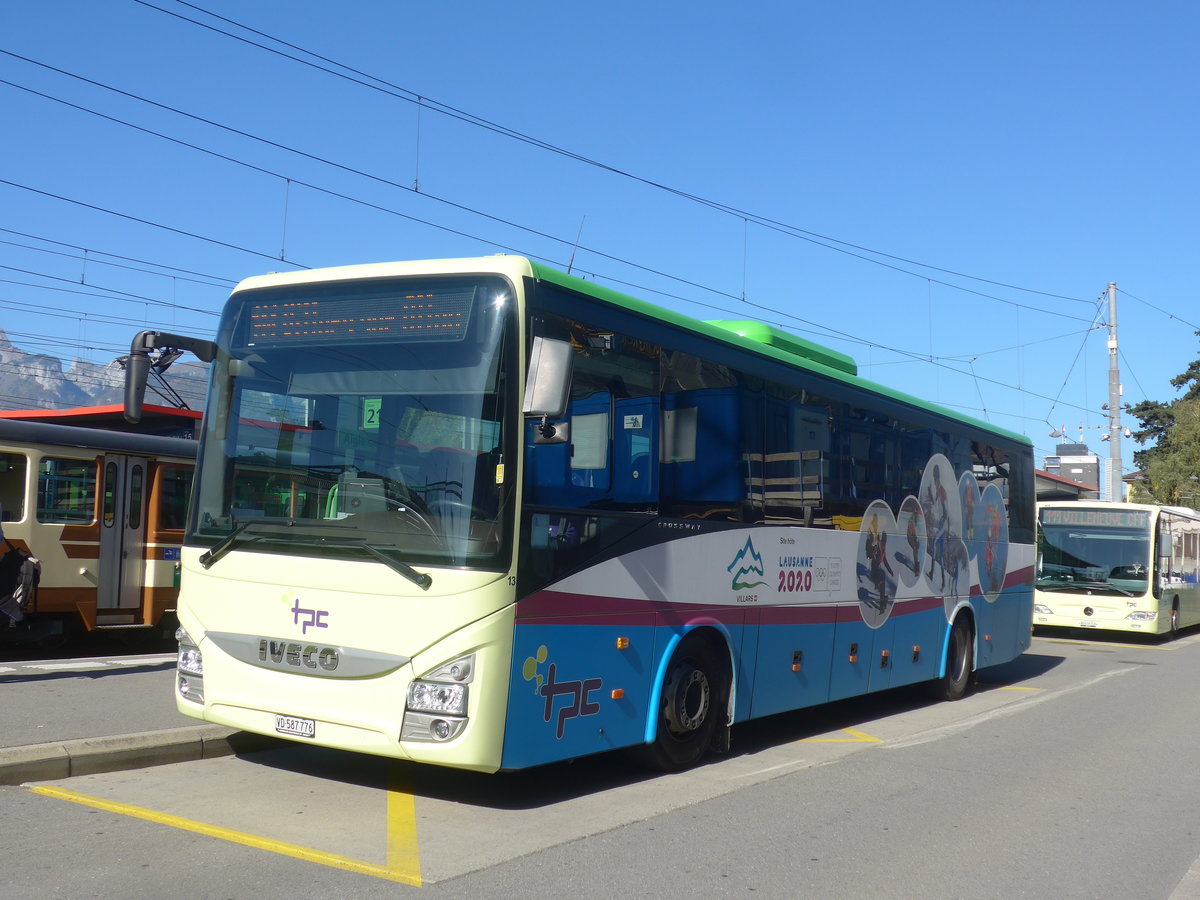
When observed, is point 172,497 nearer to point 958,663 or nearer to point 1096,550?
point 958,663

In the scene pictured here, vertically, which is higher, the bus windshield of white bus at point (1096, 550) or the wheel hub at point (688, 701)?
the bus windshield of white bus at point (1096, 550)

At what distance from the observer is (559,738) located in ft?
23.4

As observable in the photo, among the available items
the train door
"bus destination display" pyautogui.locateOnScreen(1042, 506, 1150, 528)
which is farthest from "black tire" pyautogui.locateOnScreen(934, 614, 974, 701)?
"bus destination display" pyautogui.locateOnScreen(1042, 506, 1150, 528)

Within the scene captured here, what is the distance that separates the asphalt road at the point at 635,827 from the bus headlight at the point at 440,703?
0.55 m

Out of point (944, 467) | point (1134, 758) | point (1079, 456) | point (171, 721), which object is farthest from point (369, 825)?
point (1079, 456)

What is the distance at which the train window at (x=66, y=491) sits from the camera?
14.0 metres

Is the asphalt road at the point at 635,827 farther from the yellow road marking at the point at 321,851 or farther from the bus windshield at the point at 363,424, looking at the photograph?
the bus windshield at the point at 363,424

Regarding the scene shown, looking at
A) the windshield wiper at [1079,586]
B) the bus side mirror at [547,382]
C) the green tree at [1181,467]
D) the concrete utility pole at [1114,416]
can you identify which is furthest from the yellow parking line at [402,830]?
the green tree at [1181,467]

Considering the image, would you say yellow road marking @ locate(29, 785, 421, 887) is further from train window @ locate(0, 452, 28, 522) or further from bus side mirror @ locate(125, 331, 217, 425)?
train window @ locate(0, 452, 28, 522)

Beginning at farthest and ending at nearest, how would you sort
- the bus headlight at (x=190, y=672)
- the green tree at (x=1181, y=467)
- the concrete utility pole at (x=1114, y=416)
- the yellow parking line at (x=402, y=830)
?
the green tree at (x=1181, y=467)
the concrete utility pole at (x=1114, y=416)
the bus headlight at (x=190, y=672)
the yellow parking line at (x=402, y=830)

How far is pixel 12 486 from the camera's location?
1369 cm

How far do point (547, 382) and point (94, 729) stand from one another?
414cm

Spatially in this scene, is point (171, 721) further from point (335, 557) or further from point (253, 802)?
point (335, 557)

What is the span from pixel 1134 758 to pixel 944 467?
4104 millimetres
